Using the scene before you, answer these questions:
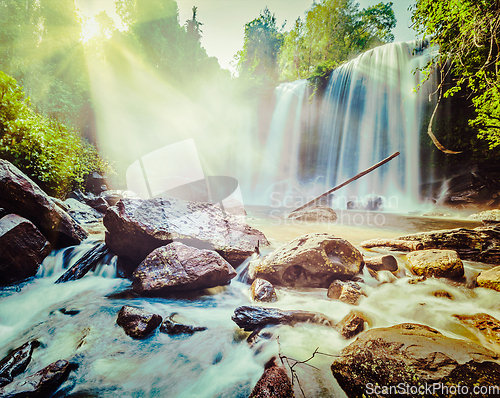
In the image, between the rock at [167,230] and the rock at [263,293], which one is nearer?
the rock at [263,293]

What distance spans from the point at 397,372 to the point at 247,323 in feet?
4.67

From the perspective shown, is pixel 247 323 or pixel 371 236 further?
pixel 371 236

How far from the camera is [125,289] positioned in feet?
10.2

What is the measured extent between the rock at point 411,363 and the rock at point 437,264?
67.2 inches

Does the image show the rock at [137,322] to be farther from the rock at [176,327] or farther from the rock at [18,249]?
→ the rock at [18,249]

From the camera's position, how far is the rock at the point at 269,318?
2246mm

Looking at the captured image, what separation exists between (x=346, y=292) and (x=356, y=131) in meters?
17.5

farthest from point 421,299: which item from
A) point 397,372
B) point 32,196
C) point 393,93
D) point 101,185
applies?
point 393,93

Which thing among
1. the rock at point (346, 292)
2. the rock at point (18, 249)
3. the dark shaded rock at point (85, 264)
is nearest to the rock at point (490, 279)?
the rock at point (346, 292)

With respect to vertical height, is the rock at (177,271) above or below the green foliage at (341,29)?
below

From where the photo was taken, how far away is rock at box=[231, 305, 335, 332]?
2246 millimetres

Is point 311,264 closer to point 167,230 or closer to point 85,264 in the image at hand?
point 167,230

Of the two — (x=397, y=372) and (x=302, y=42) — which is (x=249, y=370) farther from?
(x=302, y=42)

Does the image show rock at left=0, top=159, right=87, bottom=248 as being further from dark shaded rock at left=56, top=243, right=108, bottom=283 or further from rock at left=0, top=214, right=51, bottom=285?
dark shaded rock at left=56, top=243, right=108, bottom=283
